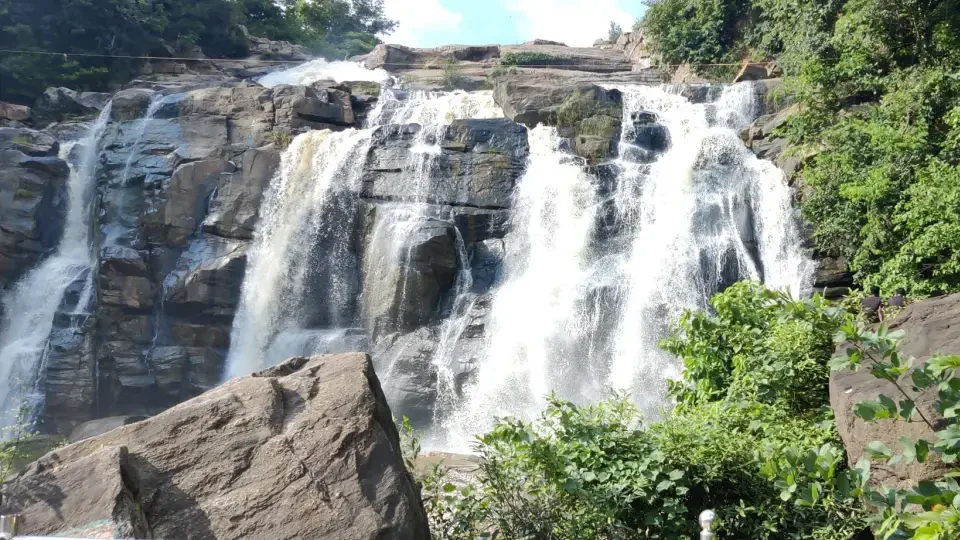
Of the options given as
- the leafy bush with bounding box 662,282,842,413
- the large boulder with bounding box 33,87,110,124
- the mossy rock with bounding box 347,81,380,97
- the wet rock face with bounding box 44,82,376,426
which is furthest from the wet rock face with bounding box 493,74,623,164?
the large boulder with bounding box 33,87,110,124

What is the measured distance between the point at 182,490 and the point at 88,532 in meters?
0.59

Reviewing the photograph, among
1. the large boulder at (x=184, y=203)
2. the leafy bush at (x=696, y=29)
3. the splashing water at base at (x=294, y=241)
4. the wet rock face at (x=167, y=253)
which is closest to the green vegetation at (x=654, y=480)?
the splashing water at base at (x=294, y=241)

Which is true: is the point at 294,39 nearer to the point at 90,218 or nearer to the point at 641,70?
the point at 641,70

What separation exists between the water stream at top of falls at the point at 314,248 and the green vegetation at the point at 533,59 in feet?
39.2

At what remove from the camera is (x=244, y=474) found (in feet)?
15.6

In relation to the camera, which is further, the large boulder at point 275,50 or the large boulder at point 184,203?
the large boulder at point 275,50

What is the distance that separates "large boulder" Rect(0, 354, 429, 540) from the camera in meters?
4.41

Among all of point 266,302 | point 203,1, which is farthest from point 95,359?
point 203,1

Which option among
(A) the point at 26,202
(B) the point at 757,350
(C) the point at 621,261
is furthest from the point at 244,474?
(A) the point at 26,202

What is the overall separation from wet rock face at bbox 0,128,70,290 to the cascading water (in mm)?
11511

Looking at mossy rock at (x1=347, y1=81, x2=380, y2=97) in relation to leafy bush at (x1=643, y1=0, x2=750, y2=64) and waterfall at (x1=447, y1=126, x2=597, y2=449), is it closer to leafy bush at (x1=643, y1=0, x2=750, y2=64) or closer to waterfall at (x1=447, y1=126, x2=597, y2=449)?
waterfall at (x1=447, y1=126, x2=597, y2=449)

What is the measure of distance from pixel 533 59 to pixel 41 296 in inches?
758

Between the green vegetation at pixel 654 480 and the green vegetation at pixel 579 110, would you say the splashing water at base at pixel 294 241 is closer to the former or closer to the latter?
the green vegetation at pixel 579 110

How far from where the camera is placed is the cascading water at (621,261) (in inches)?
568
